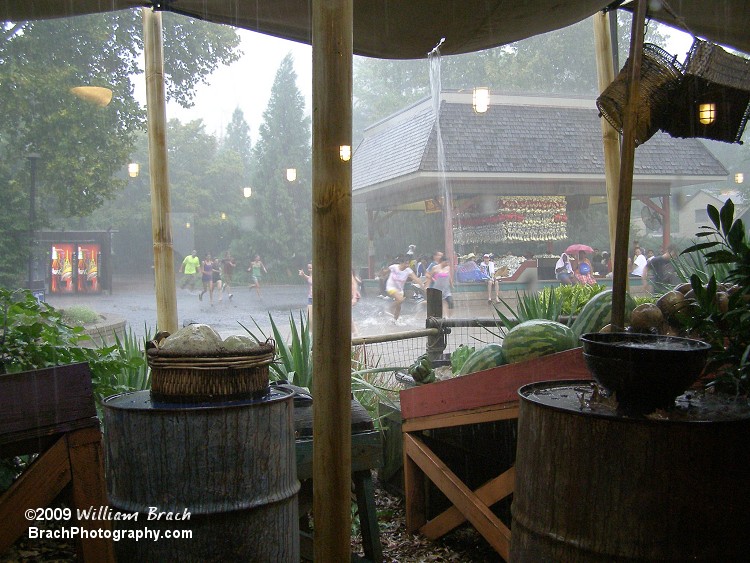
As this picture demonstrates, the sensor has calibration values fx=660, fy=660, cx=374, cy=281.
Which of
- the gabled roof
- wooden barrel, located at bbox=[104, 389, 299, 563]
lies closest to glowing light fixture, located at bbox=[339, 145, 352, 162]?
wooden barrel, located at bbox=[104, 389, 299, 563]

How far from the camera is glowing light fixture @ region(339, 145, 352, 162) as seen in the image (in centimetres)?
260

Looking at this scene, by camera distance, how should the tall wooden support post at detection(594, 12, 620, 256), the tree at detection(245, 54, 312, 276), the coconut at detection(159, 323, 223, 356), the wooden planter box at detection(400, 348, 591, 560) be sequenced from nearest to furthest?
1. the coconut at detection(159, 323, 223, 356)
2. the wooden planter box at detection(400, 348, 591, 560)
3. the tall wooden support post at detection(594, 12, 620, 256)
4. the tree at detection(245, 54, 312, 276)

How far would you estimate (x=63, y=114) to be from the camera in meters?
15.0

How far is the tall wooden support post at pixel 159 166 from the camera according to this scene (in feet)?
14.4

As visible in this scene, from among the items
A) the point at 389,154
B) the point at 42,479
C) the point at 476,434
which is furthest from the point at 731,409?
the point at 389,154

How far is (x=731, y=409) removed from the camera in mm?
2051

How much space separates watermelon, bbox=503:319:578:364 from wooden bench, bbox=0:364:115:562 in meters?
2.09

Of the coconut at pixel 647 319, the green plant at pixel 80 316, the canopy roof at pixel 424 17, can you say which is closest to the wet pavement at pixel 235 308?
the green plant at pixel 80 316

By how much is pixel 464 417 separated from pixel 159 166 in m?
2.66

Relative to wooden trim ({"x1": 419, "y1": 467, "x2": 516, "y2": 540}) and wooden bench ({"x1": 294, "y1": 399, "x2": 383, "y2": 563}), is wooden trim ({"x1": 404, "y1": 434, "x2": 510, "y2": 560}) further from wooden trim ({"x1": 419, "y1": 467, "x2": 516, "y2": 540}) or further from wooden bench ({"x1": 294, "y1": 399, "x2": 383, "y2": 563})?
wooden bench ({"x1": 294, "y1": 399, "x2": 383, "y2": 563})

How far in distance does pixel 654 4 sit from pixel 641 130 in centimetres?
126

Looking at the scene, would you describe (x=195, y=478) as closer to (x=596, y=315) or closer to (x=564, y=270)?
(x=596, y=315)

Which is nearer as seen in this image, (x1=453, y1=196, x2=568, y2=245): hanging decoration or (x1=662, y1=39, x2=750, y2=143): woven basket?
(x1=662, y1=39, x2=750, y2=143): woven basket

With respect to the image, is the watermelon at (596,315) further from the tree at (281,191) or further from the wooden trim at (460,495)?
the tree at (281,191)
